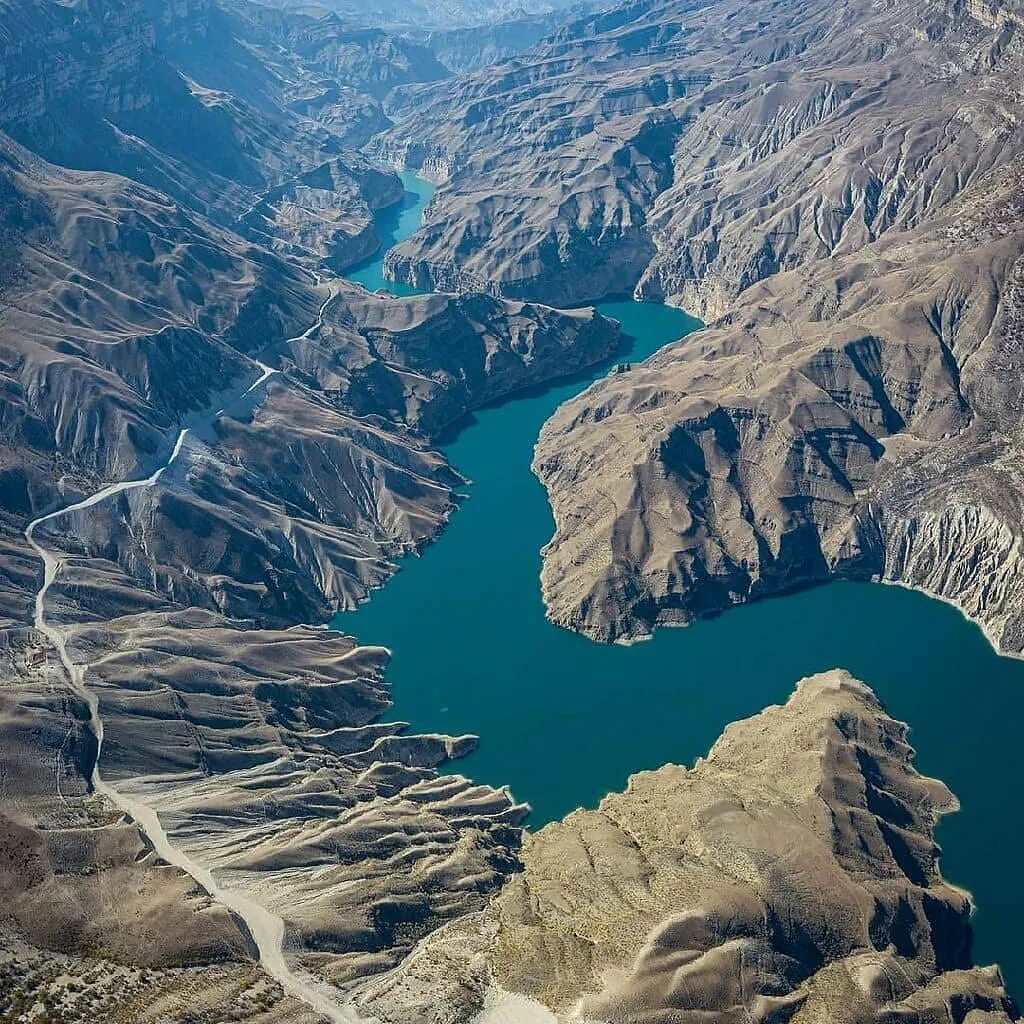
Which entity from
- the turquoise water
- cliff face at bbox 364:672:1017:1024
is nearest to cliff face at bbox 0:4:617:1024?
the turquoise water

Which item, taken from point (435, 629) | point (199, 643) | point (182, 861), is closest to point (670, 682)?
point (435, 629)

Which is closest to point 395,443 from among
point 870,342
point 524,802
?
point 870,342

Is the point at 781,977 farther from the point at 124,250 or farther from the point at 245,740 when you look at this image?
the point at 124,250

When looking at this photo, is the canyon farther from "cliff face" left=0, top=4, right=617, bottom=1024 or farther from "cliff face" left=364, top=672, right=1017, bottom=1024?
"cliff face" left=0, top=4, right=617, bottom=1024

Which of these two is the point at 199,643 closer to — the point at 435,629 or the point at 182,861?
the point at 435,629

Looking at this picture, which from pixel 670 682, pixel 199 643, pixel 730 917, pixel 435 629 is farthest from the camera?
pixel 435 629

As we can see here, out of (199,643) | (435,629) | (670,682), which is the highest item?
(435,629)
